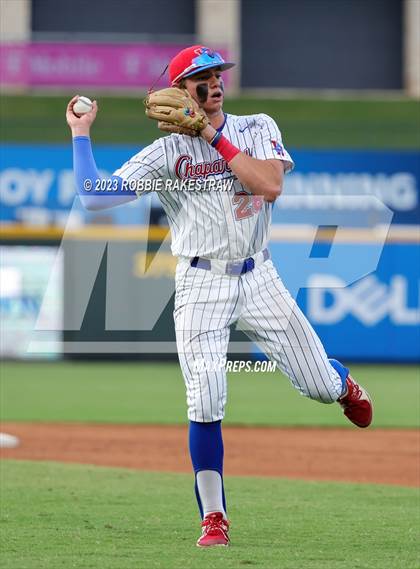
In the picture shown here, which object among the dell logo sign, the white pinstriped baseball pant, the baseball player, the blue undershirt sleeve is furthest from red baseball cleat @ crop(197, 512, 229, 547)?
the dell logo sign

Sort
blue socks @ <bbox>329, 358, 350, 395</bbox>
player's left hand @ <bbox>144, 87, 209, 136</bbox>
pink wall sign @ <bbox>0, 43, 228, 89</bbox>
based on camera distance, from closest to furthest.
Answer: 1. player's left hand @ <bbox>144, 87, 209, 136</bbox>
2. blue socks @ <bbox>329, 358, 350, 395</bbox>
3. pink wall sign @ <bbox>0, 43, 228, 89</bbox>

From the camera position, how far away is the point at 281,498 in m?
6.64

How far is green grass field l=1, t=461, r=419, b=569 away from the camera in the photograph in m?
4.60

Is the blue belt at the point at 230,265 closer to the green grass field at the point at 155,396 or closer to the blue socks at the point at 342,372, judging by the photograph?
the blue socks at the point at 342,372

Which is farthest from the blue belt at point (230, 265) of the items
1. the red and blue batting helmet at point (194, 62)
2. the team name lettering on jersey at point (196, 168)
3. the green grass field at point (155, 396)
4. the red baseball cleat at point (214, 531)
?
the green grass field at point (155, 396)

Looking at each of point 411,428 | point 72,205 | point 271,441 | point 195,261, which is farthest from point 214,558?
point 72,205

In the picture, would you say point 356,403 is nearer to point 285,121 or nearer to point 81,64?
point 285,121

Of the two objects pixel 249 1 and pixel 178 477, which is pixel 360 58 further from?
pixel 178 477

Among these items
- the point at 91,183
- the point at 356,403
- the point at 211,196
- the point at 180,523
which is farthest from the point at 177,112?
the point at 180,523

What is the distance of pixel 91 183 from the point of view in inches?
198

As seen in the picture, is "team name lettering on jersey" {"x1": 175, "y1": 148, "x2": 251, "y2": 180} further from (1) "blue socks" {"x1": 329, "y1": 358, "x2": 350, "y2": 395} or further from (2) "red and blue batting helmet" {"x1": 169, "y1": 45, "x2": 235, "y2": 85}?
(1) "blue socks" {"x1": 329, "y1": 358, "x2": 350, "y2": 395}

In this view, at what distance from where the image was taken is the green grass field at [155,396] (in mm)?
11180

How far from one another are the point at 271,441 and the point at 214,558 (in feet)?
16.6

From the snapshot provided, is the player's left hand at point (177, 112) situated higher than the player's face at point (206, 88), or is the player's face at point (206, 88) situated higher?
the player's face at point (206, 88)
